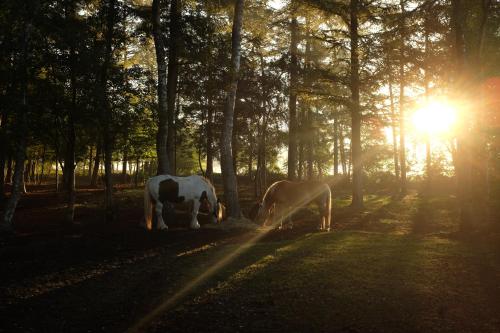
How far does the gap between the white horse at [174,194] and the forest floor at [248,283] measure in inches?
57.5

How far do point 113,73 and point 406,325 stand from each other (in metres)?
14.9

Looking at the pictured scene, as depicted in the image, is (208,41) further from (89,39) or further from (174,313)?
(174,313)

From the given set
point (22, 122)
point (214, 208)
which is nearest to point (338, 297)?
point (214, 208)

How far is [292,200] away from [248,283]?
9.19 meters

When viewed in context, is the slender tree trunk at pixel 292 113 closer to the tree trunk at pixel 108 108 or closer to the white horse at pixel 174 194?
the white horse at pixel 174 194

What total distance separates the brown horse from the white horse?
2.21 meters

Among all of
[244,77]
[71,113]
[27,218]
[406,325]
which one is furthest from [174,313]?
[244,77]

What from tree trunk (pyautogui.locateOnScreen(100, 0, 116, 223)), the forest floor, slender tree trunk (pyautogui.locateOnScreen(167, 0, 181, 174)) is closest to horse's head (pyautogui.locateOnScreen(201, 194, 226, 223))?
the forest floor

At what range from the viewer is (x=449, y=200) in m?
25.2

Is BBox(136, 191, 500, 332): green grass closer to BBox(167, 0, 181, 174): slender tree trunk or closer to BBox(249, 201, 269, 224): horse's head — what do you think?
BBox(249, 201, 269, 224): horse's head

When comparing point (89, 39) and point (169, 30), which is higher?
point (169, 30)

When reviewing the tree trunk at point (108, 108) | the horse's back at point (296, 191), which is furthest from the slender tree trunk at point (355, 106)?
the tree trunk at point (108, 108)

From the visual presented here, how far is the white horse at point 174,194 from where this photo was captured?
1517cm

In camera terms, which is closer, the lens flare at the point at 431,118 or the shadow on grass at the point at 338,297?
the shadow on grass at the point at 338,297
